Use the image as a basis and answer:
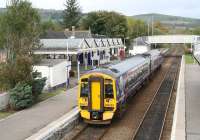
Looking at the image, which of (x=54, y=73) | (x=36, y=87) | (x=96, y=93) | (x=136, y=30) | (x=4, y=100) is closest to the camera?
(x=96, y=93)

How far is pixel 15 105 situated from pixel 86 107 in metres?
5.61

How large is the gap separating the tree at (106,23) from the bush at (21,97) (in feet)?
207

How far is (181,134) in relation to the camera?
1586 centimetres

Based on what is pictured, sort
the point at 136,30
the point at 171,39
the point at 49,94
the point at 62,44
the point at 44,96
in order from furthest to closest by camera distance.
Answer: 1. the point at 136,30
2. the point at 171,39
3. the point at 62,44
4. the point at 49,94
5. the point at 44,96

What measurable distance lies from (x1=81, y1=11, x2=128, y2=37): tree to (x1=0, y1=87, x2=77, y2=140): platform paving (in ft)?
201

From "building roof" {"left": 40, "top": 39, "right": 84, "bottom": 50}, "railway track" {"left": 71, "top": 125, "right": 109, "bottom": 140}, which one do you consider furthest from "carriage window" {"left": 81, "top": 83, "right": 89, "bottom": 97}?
"building roof" {"left": 40, "top": 39, "right": 84, "bottom": 50}

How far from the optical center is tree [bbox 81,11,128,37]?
285 feet

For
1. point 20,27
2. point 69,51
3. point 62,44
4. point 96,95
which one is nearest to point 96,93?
point 96,95

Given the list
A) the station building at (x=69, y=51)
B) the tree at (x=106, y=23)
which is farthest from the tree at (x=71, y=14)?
the station building at (x=69, y=51)

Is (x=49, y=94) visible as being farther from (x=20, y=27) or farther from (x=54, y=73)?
(x=20, y=27)

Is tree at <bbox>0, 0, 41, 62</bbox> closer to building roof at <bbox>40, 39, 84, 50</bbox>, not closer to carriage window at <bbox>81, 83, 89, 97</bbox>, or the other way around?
building roof at <bbox>40, 39, 84, 50</bbox>

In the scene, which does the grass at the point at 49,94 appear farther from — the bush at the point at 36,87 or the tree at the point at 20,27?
the tree at the point at 20,27

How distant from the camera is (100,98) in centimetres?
1839

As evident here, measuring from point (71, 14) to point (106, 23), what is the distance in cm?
1986
